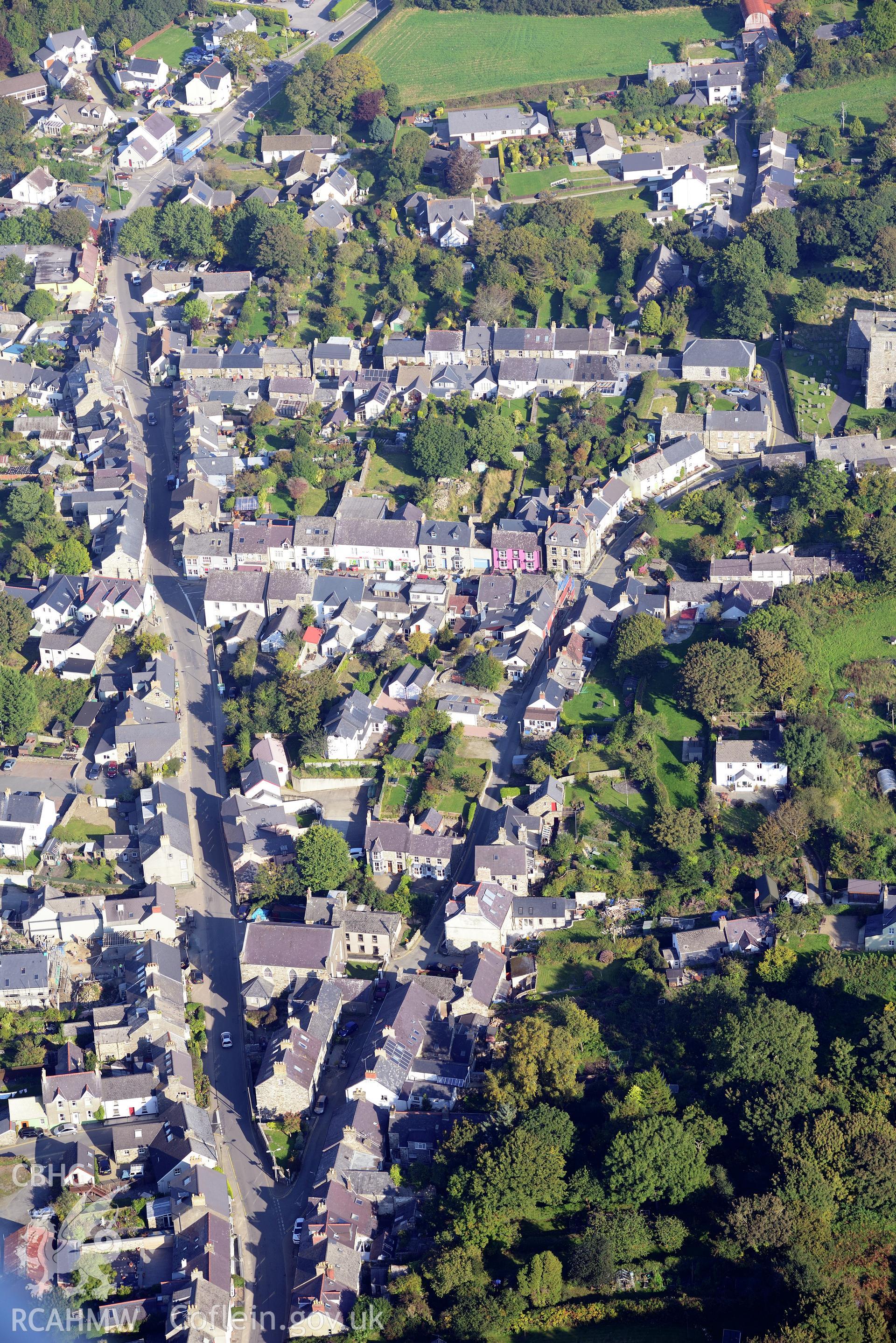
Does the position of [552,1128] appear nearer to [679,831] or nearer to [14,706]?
[679,831]

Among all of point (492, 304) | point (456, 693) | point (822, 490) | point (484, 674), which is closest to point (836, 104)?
point (492, 304)

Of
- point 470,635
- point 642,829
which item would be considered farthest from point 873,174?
point 642,829

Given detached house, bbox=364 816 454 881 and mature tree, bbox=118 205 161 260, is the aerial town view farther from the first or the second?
mature tree, bbox=118 205 161 260

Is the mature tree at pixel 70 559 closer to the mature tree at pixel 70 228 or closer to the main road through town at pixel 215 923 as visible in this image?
the main road through town at pixel 215 923

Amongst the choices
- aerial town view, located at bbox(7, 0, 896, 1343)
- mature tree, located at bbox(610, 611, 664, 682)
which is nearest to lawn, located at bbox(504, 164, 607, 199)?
aerial town view, located at bbox(7, 0, 896, 1343)

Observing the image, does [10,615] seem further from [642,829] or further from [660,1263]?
[660,1263]

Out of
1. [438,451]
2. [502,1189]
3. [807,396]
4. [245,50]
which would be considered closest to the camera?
[502,1189]

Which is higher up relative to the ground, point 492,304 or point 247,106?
point 247,106

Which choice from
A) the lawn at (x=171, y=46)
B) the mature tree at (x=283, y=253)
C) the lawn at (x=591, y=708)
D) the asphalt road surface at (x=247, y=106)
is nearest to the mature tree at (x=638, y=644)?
the lawn at (x=591, y=708)
